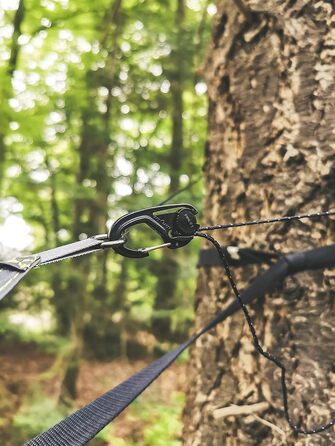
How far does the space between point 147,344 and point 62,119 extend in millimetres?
4248

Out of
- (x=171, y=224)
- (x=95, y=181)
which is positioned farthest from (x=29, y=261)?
(x=95, y=181)

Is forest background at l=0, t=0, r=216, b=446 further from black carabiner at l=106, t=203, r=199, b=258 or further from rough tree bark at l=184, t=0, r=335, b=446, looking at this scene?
black carabiner at l=106, t=203, r=199, b=258

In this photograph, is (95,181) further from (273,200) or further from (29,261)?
(29,261)

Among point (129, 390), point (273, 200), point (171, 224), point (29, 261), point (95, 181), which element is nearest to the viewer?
point (29, 261)

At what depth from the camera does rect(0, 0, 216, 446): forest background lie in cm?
489

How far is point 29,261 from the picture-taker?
28.2 inches

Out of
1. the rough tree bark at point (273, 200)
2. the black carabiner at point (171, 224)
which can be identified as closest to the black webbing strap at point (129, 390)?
the rough tree bark at point (273, 200)

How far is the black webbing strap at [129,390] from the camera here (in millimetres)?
938

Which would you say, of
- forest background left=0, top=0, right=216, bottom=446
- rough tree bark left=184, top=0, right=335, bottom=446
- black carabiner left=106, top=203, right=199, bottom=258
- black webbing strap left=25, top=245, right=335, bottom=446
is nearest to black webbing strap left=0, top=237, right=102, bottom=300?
black carabiner left=106, top=203, right=199, bottom=258

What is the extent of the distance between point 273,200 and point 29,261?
0.82m

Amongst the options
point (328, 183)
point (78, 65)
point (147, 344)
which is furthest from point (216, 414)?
point (147, 344)

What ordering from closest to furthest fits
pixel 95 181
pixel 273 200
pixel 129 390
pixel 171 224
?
1. pixel 171 224
2. pixel 129 390
3. pixel 273 200
4. pixel 95 181

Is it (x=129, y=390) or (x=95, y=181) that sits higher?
(x=95, y=181)

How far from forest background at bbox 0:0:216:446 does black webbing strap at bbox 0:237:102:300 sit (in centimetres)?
299
